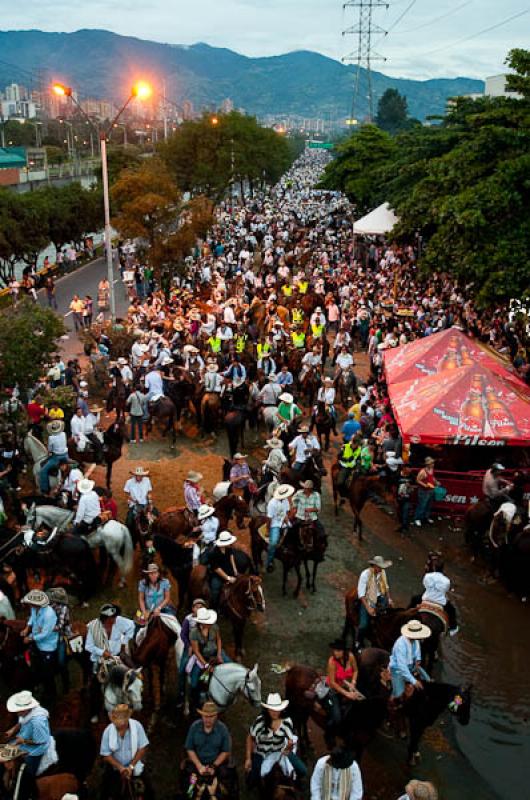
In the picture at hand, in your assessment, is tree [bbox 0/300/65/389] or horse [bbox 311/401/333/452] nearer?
tree [bbox 0/300/65/389]

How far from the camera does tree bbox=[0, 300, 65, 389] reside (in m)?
14.5

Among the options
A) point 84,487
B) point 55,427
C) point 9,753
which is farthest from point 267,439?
point 9,753

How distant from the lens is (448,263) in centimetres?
2019

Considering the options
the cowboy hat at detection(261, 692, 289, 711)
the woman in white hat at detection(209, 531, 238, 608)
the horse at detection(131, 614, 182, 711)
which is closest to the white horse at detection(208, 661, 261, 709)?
the horse at detection(131, 614, 182, 711)

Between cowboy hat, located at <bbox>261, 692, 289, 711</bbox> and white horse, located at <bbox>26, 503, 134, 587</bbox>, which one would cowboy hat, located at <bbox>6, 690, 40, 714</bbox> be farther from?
white horse, located at <bbox>26, 503, 134, 587</bbox>

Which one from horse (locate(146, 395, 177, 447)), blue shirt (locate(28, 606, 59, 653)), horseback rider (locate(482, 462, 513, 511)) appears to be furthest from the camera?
horse (locate(146, 395, 177, 447))

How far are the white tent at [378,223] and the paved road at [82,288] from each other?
34.7 feet

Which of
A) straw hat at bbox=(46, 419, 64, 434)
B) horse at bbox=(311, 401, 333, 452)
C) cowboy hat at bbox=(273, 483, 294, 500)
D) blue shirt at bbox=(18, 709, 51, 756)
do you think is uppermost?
straw hat at bbox=(46, 419, 64, 434)

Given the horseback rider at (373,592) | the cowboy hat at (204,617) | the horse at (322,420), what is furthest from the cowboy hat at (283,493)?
the horse at (322,420)

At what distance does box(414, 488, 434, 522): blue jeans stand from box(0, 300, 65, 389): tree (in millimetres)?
7952

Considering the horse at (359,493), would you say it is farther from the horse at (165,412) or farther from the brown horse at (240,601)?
the horse at (165,412)

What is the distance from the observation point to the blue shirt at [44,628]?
8.08 meters

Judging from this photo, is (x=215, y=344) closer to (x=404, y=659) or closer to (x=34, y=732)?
(x=404, y=659)

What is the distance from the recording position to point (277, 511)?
414 inches
